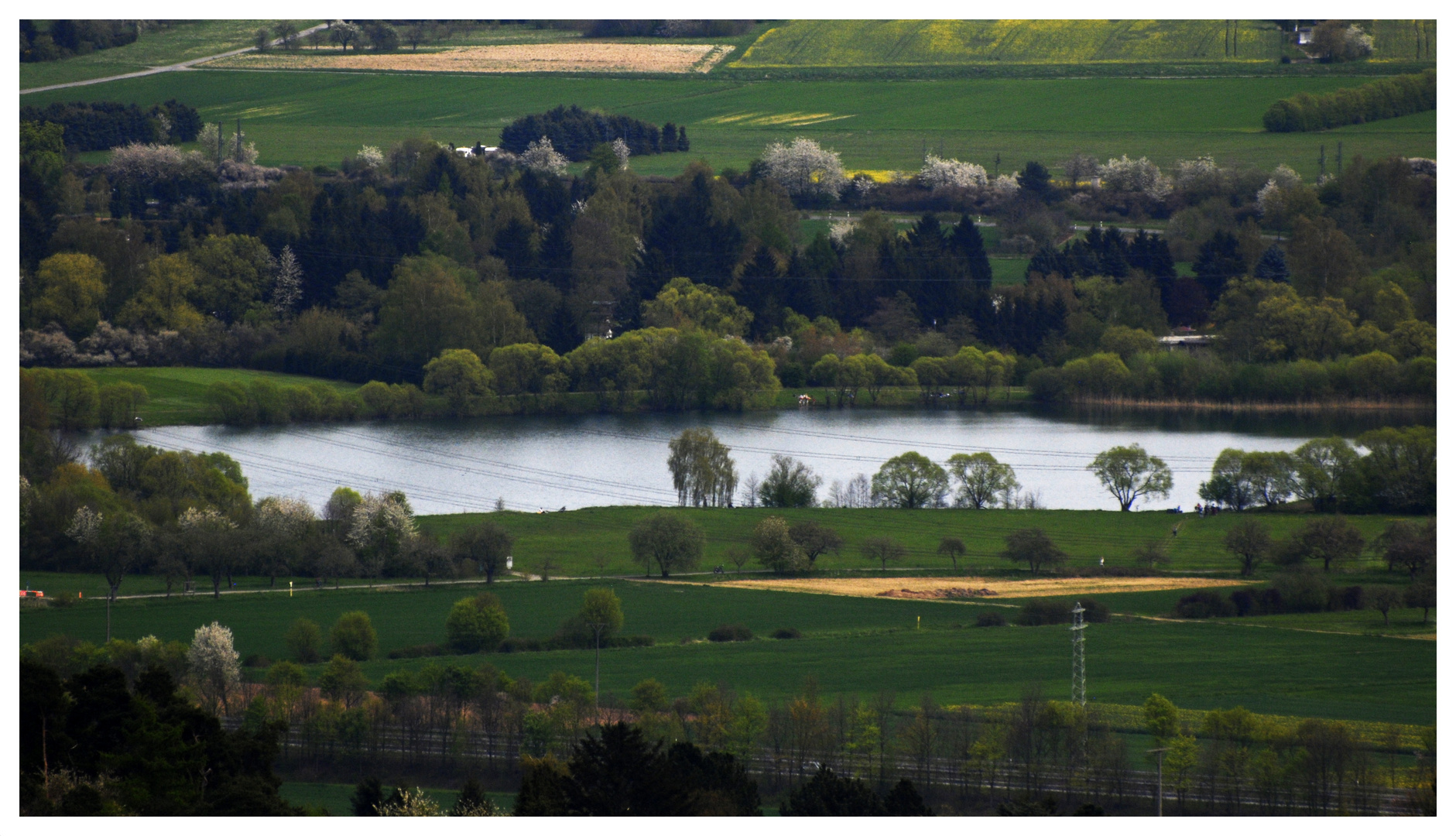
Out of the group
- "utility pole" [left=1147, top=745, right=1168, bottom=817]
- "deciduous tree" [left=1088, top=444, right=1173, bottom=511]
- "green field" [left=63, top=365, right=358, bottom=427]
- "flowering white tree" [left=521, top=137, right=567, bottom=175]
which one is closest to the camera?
"utility pole" [left=1147, top=745, right=1168, bottom=817]

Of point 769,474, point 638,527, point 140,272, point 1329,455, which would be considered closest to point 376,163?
point 140,272

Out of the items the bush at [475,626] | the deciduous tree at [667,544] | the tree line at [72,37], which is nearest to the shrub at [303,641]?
the bush at [475,626]

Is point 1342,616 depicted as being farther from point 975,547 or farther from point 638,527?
point 638,527

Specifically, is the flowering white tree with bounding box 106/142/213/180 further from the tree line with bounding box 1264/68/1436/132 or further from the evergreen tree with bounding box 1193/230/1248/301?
the tree line with bounding box 1264/68/1436/132

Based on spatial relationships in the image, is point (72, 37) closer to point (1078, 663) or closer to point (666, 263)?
point (1078, 663)

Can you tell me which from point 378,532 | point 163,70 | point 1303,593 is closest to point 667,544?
point 378,532

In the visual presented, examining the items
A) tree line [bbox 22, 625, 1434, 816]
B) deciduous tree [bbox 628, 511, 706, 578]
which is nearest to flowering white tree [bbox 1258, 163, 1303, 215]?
deciduous tree [bbox 628, 511, 706, 578]
